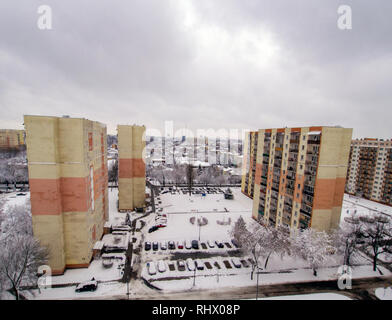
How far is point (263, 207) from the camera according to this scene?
3741cm

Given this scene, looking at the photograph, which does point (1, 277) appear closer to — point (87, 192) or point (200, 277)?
point (87, 192)

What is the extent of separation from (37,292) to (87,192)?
413 inches

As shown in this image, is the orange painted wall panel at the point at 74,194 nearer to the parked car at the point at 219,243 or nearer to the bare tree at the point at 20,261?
the bare tree at the point at 20,261

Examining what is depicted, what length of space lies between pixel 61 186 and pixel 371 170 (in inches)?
2838

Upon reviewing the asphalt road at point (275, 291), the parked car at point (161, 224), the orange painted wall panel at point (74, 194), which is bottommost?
the asphalt road at point (275, 291)

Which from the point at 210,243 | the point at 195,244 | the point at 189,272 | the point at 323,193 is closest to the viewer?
the point at 189,272

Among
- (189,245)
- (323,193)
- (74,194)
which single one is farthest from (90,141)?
(323,193)

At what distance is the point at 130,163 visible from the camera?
39844mm

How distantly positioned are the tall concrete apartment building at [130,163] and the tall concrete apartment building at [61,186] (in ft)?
47.8

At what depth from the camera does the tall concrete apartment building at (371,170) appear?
5169 cm

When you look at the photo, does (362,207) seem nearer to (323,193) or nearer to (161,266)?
(323,193)

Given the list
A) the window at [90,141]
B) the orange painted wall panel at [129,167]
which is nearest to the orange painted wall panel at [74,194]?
the window at [90,141]

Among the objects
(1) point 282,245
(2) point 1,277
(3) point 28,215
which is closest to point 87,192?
(2) point 1,277

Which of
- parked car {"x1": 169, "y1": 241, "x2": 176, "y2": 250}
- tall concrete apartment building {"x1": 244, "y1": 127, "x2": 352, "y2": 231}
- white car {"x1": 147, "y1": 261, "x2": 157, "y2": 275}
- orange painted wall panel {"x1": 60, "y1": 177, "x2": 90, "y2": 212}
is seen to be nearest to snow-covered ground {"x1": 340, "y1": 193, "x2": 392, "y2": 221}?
tall concrete apartment building {"x1": 244, "y1": 127, "x2": 352, "y2": 231}
